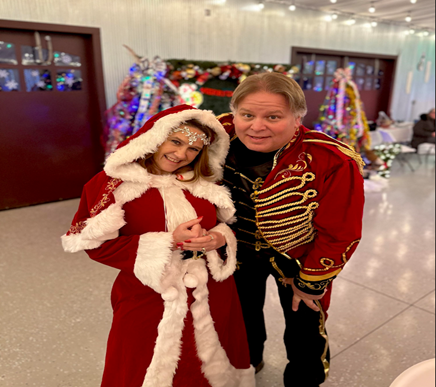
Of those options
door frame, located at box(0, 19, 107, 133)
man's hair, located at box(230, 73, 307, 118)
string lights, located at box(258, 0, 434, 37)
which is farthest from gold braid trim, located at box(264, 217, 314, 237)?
string lights, located at box(258, 0, 434, 37)

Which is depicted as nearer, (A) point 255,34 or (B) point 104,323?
(B) point 104,323

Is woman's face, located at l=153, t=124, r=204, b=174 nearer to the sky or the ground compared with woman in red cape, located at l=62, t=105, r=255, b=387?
nearer to the sky

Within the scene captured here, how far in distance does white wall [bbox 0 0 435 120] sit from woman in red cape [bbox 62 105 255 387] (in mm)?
3681

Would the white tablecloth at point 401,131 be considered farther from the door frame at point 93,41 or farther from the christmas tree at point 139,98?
the door frame at point 93,41

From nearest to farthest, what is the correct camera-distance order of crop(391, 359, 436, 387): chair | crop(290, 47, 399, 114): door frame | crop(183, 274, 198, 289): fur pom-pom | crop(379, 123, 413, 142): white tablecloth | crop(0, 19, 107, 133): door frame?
crop(391, 359, 436, 387): chair → crop(183, 274, 198, 289): fur pom-pom → crop(0, 19, 107, 133): door frame → crop(290, 47, 399, 114): door frame → crop(379, 123, 413, 142): white tablecloth

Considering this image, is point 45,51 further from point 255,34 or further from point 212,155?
point 212,155

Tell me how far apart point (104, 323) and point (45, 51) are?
3.43m

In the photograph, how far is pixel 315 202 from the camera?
1307mm

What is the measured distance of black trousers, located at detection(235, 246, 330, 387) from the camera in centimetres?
153

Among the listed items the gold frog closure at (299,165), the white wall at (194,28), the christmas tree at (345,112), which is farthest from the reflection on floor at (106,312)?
the white wall at (194,28)

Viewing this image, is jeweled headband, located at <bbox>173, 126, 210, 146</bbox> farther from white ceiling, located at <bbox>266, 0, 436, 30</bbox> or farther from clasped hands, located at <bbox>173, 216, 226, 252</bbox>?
white ceiling, located at <bbox>266, 0, 436, 30</bbox>

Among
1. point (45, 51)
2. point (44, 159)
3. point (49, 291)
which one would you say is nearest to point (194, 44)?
point (45, 51)

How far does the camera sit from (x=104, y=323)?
2273 mm

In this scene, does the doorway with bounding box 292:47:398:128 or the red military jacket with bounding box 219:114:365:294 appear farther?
the doorway with bounding box 292:47:398:128
